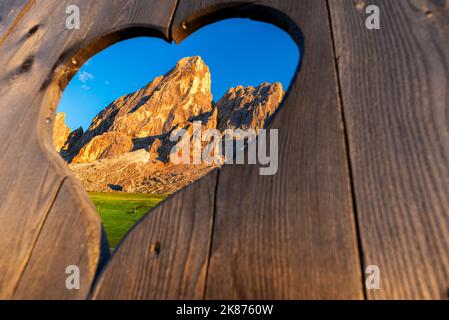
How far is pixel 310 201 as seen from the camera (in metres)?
0.50

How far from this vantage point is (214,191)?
1.78ft

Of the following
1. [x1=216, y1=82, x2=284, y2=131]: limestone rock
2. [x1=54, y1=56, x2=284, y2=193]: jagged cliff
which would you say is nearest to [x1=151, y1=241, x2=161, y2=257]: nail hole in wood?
[x1=54, y1=56, x2=284, y2=193]: jagged cliff

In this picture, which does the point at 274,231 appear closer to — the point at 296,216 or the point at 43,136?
the point at 296,216

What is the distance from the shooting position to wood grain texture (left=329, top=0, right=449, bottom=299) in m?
0.44

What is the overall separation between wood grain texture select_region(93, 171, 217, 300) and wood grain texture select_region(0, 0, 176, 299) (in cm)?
6

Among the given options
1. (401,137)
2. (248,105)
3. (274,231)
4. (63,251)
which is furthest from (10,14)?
(248,105)

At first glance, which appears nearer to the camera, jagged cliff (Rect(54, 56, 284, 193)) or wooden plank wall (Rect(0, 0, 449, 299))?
wooden plank wall (Rect(0, 0, 449, 299))

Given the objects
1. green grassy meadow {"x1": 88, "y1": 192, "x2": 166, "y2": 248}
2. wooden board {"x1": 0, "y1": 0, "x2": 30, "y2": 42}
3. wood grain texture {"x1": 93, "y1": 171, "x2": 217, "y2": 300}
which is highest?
green grassy meadow {"x1": 88, "y1": 192, "x2": 166, "y2": 248}

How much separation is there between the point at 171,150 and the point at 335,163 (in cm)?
3869

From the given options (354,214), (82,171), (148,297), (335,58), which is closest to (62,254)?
(148,297)

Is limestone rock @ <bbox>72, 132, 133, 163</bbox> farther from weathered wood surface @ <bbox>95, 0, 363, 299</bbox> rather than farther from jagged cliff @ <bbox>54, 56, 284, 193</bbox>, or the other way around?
weathered wood surface @ <bbox>95, 0, 363, 299</bbox>
